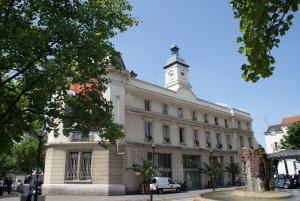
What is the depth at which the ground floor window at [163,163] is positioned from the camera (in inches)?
1352

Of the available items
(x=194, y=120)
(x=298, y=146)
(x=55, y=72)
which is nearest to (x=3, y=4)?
(x=55, y=72)

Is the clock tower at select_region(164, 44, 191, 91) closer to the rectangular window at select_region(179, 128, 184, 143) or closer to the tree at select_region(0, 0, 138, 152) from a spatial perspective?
the rectangular window at select_region(179, 128, 184, 143)

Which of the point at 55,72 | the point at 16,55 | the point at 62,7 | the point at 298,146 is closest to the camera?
the point at 16,55

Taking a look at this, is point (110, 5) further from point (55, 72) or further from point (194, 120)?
point (194, 120)

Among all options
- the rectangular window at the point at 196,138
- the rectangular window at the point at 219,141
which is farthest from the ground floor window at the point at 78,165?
the rectangular window at the point at 219,141

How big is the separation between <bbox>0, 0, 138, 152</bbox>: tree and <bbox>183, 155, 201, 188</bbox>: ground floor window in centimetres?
2607

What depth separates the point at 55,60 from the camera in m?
12.0

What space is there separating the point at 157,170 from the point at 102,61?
1917cm

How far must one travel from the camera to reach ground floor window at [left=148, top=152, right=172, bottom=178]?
113ft

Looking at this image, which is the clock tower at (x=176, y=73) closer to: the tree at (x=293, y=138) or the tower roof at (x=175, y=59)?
the tower roof at (x=175, y=59)

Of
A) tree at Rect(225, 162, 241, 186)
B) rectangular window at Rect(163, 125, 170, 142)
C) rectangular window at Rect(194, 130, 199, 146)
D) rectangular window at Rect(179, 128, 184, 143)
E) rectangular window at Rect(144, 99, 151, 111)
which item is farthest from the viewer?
tree at Rect(225, 162, 241, 186)

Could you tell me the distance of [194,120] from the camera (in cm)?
4125

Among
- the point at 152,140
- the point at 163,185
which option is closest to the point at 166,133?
the point at 152,140

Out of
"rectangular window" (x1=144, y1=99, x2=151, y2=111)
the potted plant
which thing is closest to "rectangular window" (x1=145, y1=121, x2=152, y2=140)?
"rectangular window" (x1=144, y1=99, x2=151, y2=111)
